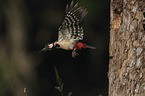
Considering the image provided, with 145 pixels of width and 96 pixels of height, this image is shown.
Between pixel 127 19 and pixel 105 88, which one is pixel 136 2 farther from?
pixel 105 88

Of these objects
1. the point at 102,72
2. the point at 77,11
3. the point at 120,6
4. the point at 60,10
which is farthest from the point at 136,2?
the point at 102,72

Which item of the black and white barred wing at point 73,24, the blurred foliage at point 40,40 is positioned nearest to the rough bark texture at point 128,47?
the black and white barred wing at point 73,24

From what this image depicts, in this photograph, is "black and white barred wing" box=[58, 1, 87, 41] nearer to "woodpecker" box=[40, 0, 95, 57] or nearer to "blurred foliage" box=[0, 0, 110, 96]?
"woodpecker" box=[40, 0, 95, 57]

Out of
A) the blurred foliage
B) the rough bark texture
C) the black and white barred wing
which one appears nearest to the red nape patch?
the black and white barred wing

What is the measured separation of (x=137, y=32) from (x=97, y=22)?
22.2ft

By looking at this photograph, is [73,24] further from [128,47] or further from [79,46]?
[128,47]

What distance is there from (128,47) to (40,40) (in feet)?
22.1

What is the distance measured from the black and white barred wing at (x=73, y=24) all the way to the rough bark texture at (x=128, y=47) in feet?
1.03

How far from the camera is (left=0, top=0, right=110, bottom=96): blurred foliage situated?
9.12 meters

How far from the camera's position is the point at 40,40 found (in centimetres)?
940

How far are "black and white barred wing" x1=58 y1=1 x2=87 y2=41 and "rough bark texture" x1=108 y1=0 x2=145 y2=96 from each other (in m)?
0.31

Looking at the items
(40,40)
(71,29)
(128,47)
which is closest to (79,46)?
(71,29)

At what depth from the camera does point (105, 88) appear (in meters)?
9.58

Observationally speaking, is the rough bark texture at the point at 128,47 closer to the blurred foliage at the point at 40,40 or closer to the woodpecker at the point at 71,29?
the woodpecker at the point at 71,29
